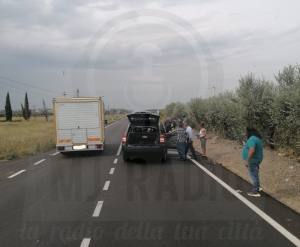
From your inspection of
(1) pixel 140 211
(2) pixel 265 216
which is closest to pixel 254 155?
(2) pixel 265 216

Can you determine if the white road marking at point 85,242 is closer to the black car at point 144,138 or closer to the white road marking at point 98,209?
the white road marking at point 98,209

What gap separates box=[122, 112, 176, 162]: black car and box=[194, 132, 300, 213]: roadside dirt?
103 inches

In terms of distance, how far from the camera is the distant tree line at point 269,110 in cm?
1301

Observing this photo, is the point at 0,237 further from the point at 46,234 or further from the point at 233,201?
the point at 233,201

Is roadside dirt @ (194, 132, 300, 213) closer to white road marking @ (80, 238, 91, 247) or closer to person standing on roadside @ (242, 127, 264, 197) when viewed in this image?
person standing on roadside @ (242, 127, 264, 197)

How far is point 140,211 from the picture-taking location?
657cm

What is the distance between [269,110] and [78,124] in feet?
30.1

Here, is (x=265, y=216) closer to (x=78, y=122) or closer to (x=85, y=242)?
(x=85, y=242)

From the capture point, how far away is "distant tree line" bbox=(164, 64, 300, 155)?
13.0 m

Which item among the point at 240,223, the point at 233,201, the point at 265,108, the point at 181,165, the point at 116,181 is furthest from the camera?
the point at 265,108

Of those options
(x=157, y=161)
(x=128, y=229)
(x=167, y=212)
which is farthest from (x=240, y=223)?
(x=157, y=161)

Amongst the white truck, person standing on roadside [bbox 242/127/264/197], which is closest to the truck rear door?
the white truck

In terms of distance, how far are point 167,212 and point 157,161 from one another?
24.3 ft

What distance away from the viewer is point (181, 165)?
12586 mm
